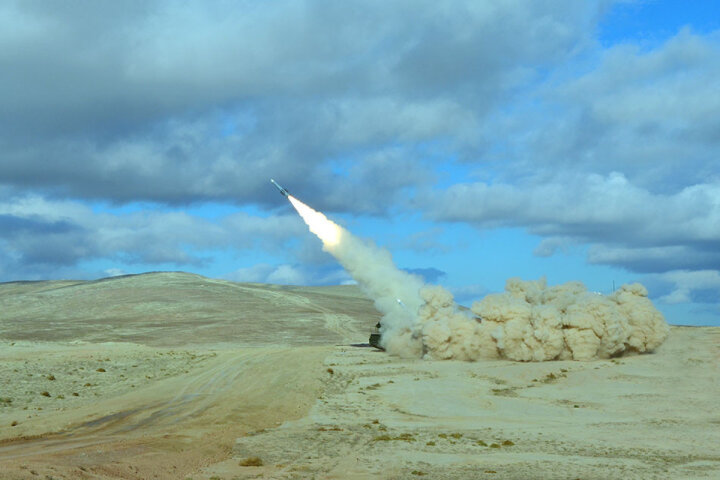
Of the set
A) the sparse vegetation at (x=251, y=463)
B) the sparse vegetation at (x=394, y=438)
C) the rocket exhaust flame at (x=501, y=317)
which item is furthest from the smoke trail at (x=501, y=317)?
the sparse vegetation at (x=251, y=463)

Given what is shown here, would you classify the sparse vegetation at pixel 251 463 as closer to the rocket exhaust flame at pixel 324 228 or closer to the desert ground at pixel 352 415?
the desert ground at pixel 352 415

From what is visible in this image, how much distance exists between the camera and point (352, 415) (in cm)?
3119

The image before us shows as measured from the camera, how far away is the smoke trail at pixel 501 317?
46.8 m

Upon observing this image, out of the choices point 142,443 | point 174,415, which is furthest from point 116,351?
point 142,443

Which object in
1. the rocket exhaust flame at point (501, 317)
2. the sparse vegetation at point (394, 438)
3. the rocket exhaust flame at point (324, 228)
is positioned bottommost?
the sparse vegetation at point (394, 438)

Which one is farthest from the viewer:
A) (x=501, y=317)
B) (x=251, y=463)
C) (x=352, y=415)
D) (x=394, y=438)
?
(x=501, y=317)

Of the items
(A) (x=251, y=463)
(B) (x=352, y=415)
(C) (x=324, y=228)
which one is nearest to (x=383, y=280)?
(C) (x=324, y=228)

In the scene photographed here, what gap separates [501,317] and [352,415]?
66.4 ft

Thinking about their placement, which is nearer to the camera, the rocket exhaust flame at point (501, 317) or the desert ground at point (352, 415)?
the desert ground at point (352, 415)

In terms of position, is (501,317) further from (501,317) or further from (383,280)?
(383,280)

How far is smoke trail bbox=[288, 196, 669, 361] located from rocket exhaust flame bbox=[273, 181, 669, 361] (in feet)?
0.20

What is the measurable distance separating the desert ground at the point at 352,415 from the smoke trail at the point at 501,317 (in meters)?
1.49

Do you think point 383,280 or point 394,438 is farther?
point 383,280

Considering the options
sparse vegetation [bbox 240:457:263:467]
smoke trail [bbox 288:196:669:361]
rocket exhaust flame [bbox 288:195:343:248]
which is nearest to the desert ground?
sparse vegetation [bbox 240:457:263:467]
